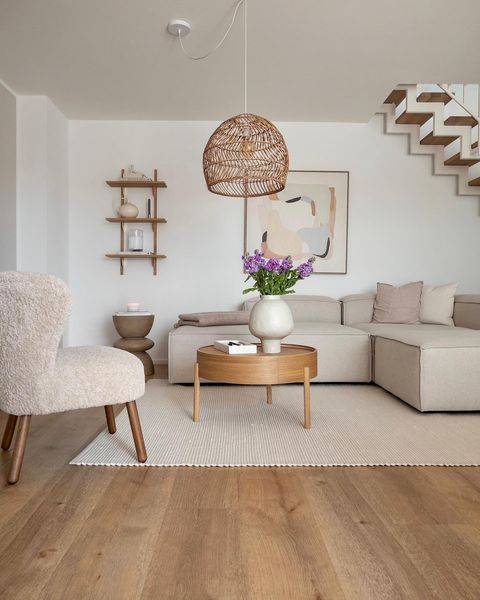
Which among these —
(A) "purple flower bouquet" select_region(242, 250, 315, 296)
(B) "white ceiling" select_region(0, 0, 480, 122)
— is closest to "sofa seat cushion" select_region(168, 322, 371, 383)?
(A) "purple flower bouquet" select_region(242, 250, 315, 296)

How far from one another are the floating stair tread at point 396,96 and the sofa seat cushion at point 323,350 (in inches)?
97.2

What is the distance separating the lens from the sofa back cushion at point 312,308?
162 inches

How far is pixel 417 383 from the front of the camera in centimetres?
257

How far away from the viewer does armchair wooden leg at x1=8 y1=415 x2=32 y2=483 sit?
1580mm

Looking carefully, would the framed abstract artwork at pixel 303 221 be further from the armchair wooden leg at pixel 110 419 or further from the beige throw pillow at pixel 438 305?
the armchair wooden leg at pixel 110 419

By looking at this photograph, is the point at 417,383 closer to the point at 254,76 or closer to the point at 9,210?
the point at 254,76

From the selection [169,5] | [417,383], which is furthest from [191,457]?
[169,5]

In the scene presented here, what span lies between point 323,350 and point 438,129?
2.49 m

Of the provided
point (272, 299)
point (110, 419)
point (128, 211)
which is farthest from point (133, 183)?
point (110, 419)

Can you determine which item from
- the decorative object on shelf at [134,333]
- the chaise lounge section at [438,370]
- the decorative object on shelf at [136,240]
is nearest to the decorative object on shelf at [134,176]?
the decorative object on shelf at [136,240]

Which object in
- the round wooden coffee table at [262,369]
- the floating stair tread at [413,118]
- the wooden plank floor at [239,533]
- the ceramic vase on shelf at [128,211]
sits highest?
the floating stair tread at [413,118]

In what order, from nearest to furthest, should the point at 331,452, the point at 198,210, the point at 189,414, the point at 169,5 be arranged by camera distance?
the point at 331,452, the point at 189,414, the point at 169,5, the point at 198,210

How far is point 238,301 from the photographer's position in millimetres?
4613

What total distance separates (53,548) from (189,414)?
1.38m
